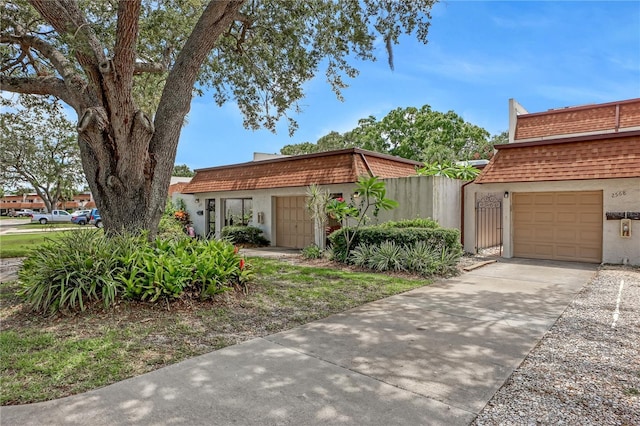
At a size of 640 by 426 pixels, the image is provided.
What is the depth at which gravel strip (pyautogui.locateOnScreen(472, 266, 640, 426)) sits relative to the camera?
9.09 feet

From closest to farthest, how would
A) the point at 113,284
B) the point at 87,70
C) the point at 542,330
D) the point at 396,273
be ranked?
the point at 542,330 → the point at 113,284 → the point at 87,70 → the point at 396,273

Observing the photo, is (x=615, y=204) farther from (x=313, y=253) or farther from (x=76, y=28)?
(x=76, y=28)

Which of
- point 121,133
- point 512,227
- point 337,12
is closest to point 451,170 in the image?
point 512,227

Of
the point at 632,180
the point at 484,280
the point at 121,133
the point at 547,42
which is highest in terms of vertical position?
the point at 547,42

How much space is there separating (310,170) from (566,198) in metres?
8.26

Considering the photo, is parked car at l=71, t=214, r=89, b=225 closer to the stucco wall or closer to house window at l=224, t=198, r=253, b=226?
house window at l=224, t=198, r=253, b=226

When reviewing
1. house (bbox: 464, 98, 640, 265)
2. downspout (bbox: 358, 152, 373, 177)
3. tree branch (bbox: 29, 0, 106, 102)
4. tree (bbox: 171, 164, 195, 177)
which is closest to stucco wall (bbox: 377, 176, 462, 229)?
downspout (bbox: 358, 152, 373, 177)

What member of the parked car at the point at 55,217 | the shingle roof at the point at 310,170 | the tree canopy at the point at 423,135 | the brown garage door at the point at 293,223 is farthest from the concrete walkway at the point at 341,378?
the parked car at the point at 55,217

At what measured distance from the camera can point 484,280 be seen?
325 inches

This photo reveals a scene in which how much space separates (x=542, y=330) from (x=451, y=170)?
28.4 ft

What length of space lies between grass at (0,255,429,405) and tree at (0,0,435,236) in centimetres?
229

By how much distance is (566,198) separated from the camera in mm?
11102

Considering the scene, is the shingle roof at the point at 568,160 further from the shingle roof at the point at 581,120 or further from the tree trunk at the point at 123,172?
the tree trunk at the point at 123,172

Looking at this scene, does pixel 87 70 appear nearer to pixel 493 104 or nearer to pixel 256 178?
pixel 256 178
